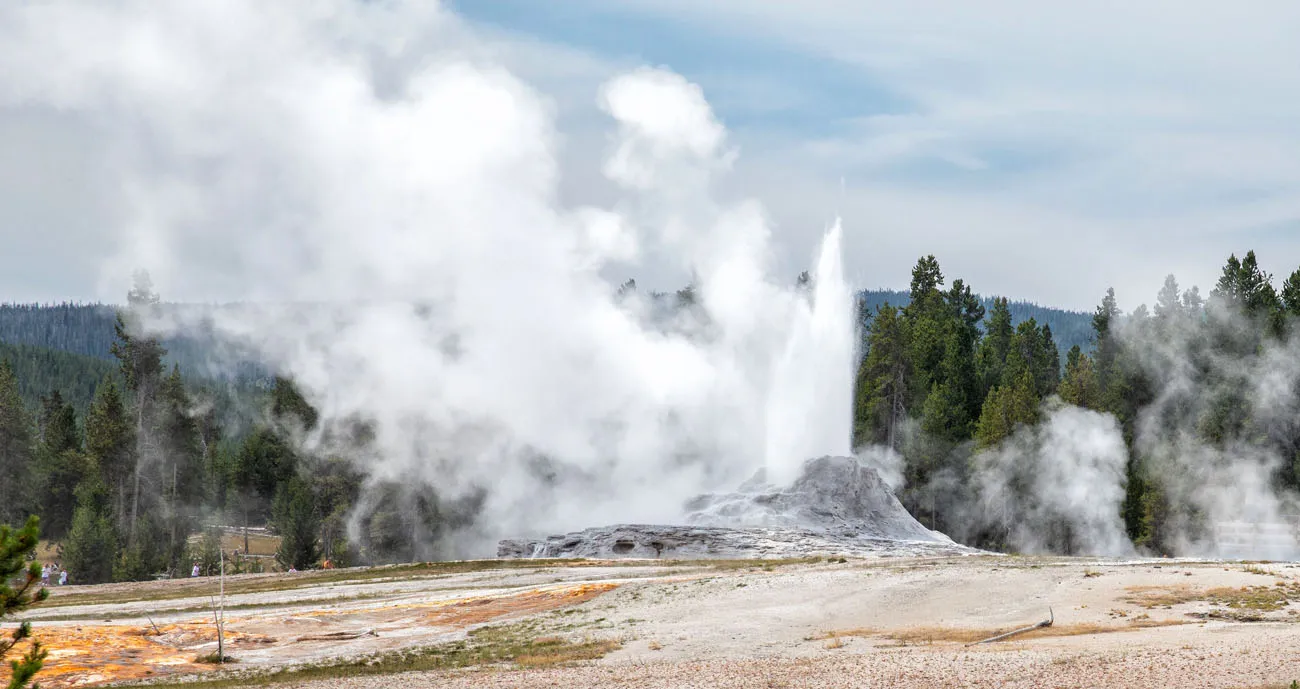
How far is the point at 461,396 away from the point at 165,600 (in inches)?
1215

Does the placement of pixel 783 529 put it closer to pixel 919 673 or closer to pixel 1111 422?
pixel 1111 422

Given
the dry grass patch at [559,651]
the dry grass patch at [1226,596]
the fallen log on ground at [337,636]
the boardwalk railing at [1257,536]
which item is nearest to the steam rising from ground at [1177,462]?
the boardwalk railing at [1257,536]

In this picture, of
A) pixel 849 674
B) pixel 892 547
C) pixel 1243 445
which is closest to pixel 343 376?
pixel 892 547

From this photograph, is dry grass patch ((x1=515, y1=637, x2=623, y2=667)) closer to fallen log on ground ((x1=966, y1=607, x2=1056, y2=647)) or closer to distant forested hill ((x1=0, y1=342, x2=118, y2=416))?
fallen log on ground ((x1=966, y1=607, x2=1056, y2=647))

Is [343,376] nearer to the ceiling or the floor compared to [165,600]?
nearer to the ceiling

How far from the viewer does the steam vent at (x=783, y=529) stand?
184 ft

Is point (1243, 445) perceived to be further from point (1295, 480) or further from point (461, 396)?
point (461, 396)

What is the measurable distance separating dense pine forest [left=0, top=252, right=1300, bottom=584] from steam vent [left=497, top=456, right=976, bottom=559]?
17.3 meters

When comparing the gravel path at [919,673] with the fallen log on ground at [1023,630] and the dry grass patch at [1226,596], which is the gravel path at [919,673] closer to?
the fallen log on ground at [1023,630]

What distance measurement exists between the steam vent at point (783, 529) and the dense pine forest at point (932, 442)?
17.3m

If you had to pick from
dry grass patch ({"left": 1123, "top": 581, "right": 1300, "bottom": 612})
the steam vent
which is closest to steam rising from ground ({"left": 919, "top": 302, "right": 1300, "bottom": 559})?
the steam vent

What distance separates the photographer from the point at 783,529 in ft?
193

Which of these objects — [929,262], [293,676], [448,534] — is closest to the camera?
[293,676]

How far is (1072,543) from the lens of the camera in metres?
74.6
